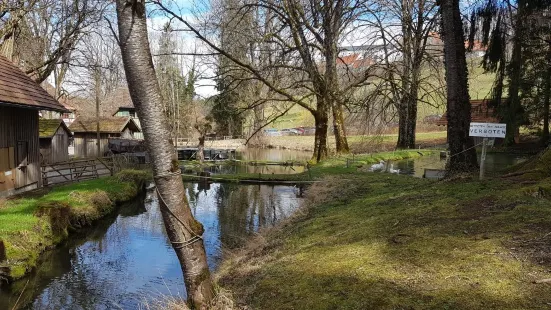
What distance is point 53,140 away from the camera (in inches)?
1268

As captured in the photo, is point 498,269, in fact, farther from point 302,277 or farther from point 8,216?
point 8,216

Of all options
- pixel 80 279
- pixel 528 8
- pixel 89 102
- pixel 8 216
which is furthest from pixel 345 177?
pixel 89 102

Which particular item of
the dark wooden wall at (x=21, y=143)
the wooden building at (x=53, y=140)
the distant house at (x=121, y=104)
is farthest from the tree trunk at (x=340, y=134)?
the distant house at (x=121, y=104)

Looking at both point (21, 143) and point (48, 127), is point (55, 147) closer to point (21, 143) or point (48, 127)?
point (48, 127)

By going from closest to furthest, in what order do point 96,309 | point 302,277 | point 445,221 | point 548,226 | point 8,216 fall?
point 548,226 → point 302,277 → point 445,221 → point 96,309 → point 8,216

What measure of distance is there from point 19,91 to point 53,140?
18969 mm

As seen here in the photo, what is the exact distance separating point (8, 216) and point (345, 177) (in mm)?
10832

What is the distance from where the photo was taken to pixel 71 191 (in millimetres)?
15289

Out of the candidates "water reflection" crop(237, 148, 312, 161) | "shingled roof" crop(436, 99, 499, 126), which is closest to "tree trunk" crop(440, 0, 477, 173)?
"shingled roof" crop(436, 99, 499, 126)

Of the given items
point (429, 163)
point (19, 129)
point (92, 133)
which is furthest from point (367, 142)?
point (19, 129)

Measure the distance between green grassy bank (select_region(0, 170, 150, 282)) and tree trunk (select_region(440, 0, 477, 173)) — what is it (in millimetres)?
9566

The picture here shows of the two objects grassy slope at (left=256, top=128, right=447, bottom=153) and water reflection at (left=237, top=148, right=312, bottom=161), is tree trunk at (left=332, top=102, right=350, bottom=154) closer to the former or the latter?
grassy slope at (left=256, top=128, right=447, bottom=153)

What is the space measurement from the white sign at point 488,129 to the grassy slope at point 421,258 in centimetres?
97

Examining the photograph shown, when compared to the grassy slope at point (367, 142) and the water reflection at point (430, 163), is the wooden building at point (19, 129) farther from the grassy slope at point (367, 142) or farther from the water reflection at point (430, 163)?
the grassy slope at point (367, 142)
